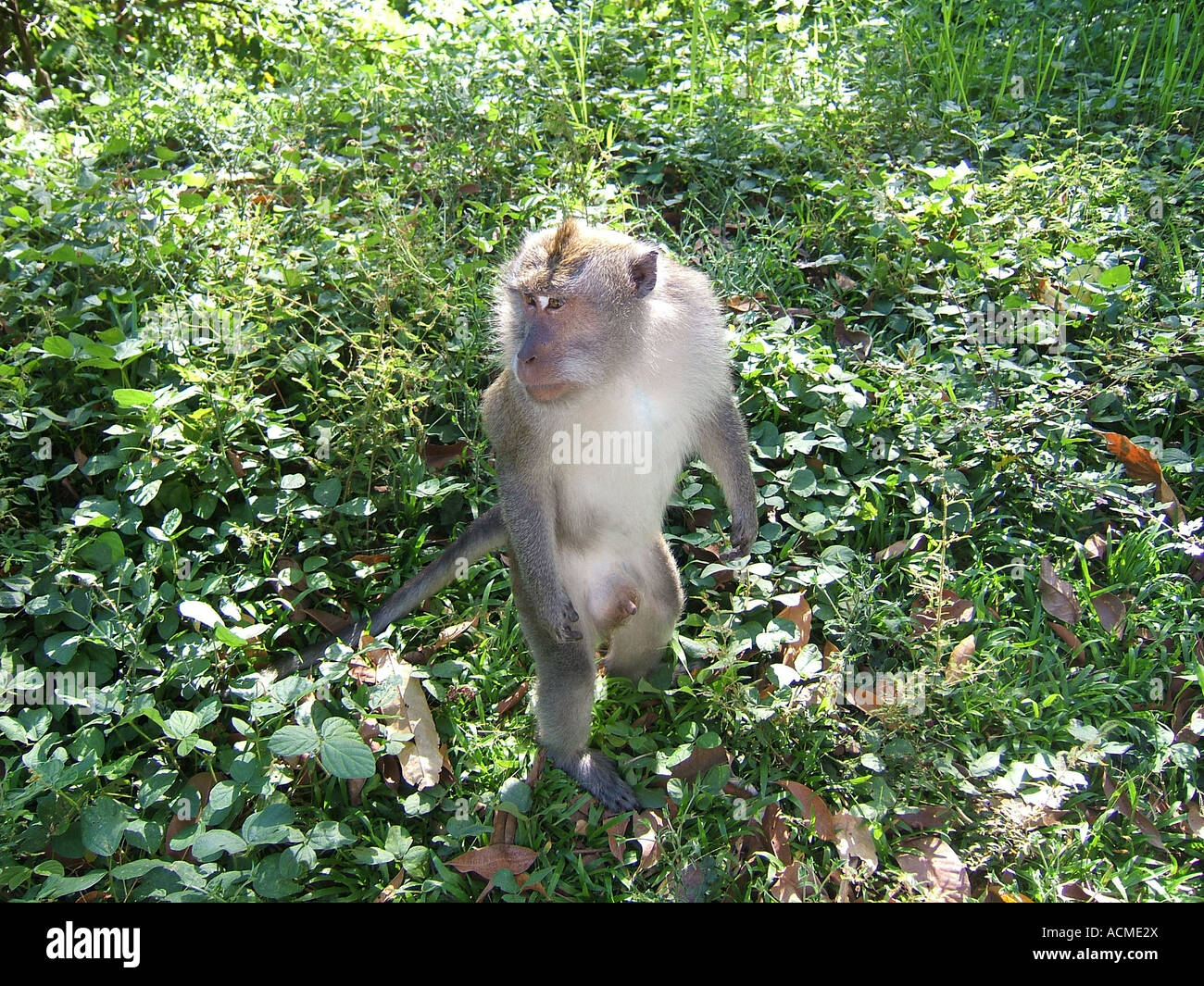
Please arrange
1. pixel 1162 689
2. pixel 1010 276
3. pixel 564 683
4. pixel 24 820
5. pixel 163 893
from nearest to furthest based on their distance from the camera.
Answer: pixel 163 893 → pixel 24 820 → pixel 564 683 → pixel 1162 689 → pixel 1010 276

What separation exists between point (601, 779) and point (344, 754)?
3.17 feet

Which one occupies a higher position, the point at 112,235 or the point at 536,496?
the point at 112,235

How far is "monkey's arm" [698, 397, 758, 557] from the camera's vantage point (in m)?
3.68

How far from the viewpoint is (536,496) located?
3.36m

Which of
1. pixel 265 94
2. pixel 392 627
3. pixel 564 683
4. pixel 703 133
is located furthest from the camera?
pixel 265 94

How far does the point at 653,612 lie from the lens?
3.66m

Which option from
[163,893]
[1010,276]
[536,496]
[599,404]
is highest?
[1010,276]

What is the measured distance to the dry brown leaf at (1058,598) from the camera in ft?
12.8

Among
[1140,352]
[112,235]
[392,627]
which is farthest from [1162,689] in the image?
[112,235]

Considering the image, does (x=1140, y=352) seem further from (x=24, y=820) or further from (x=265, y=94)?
(x=265, y=94)

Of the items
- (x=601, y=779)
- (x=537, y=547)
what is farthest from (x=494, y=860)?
(x=537, y=547)

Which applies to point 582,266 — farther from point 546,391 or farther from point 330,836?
point 330,836

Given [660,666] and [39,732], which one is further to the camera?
[660,666]

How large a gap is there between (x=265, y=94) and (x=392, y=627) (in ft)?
13.5
